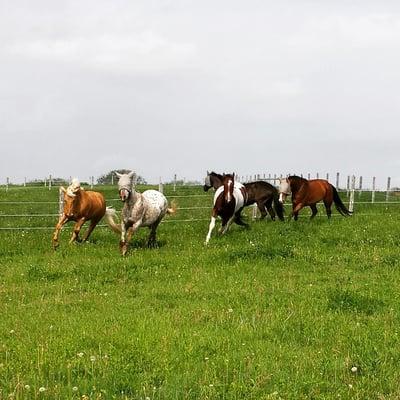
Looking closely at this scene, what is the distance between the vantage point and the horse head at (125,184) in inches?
573

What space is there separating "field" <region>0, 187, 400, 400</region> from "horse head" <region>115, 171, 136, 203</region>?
5.07ft

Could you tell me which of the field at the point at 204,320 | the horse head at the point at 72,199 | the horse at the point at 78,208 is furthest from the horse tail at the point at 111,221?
the field at the point at 204,320

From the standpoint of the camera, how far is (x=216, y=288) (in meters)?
10.3

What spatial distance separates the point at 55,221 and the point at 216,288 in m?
14.9

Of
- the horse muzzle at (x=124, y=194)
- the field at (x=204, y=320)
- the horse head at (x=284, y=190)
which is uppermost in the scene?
the horse head at (x=284, y=190)

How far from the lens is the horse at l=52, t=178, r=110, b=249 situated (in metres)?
15.9

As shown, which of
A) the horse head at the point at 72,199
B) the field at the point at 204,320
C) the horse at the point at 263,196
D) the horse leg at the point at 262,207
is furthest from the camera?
the horse leg at the point at 262,207

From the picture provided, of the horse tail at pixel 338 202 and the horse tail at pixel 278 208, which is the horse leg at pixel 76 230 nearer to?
the horse tail at pixel 278 208

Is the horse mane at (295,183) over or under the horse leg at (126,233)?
over

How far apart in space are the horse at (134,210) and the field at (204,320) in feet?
1.77

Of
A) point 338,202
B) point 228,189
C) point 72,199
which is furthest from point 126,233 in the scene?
point 338,202

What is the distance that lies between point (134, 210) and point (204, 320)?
7.43 m

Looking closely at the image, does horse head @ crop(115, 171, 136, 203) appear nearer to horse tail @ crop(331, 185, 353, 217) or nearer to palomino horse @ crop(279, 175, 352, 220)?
palomino horse @ crop(279, 175, 352, 220)

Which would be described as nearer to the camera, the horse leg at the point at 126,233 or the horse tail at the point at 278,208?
the horse leg at the point at 126,233
